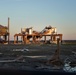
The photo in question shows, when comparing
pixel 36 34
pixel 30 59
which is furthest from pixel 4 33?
pixel 30 59

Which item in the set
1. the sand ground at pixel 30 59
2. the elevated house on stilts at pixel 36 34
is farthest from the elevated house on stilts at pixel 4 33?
the sand ground at pixel 30 59

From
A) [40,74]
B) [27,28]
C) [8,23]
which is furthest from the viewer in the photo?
[27,28]

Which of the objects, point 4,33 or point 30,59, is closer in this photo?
point 30,59

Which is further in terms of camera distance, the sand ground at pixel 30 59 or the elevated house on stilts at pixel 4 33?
the elevated house on stilts at pixel 4 33

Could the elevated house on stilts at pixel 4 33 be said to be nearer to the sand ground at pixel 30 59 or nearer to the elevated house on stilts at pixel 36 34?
the elevated house on stilts at pixel 36 34

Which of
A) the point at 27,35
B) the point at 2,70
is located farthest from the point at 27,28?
the point at 2,70

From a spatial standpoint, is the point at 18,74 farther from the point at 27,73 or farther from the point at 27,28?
the point at 27,28

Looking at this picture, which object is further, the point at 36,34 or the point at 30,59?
the point at 36,34

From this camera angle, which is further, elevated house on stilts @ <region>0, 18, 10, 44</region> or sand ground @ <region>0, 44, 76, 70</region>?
elevated house on stilts @ <region>0, 18, 10, 44</region>

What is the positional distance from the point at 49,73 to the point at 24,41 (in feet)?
373

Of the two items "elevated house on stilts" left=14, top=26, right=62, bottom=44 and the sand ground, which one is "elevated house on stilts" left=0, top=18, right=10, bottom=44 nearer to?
"elevated house on stilts" left=14, top=26, right=62, bottom=44

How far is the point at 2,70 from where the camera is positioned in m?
8.26

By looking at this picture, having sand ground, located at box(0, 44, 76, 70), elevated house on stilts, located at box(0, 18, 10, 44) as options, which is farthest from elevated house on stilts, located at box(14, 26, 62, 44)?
sand ground, located at box(0, 44, 76, 70)

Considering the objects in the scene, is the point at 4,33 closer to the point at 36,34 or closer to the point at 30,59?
the point at 36,34
